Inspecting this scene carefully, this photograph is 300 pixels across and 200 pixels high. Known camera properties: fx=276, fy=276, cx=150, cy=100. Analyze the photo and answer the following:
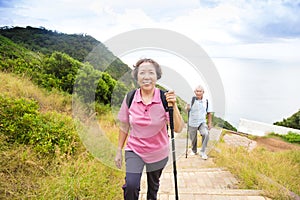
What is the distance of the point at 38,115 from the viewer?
168 inches

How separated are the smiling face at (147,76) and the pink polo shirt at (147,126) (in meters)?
0.09

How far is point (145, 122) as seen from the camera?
2.16 meters

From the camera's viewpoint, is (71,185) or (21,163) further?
(21,163)

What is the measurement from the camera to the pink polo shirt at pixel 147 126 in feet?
7.18

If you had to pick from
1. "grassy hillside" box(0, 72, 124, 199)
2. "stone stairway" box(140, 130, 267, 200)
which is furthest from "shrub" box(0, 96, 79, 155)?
"stone stairway" box(140, 130, 267, 200)

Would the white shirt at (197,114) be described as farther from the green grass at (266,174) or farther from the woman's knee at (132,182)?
the woman's knee at (132,182)

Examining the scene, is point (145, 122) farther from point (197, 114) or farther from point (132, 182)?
point (197, 114)

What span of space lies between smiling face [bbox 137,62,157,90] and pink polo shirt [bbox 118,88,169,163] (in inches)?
3.7

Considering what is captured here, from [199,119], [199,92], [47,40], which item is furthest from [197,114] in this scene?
[47,40]

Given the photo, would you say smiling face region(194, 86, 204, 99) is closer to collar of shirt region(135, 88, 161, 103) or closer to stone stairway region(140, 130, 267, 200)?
stone stairway region(140, 130, 267, 200)

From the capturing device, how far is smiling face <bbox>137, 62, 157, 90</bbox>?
7.24 ft

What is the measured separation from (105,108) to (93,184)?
2534mm

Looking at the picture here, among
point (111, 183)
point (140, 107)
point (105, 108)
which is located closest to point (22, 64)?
point (105, 108)

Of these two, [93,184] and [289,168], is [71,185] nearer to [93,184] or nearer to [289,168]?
[93,184]
